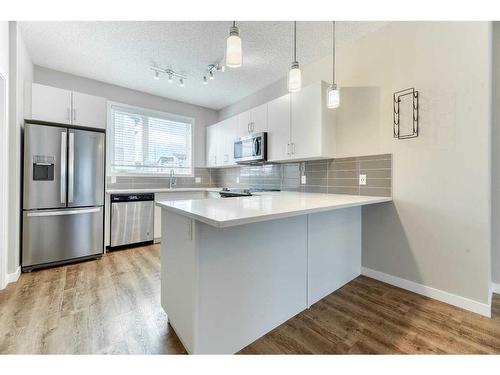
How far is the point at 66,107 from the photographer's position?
9.55 feet

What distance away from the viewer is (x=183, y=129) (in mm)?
4594

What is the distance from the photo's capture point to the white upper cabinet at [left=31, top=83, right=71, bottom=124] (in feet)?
9.01

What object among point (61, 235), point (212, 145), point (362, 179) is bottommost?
point (61, 235)

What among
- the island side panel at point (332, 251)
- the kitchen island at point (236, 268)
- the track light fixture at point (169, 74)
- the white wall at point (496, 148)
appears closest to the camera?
the kitchen island at point (236, 268)

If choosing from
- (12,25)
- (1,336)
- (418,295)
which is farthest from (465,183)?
(12,25)

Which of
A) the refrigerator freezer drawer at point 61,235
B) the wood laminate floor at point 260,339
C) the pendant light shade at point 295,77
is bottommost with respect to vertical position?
the wood laminate floor at point 260,339

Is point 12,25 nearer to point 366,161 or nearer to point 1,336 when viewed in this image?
point 1,336

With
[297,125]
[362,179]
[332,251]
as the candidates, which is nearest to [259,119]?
[297,125]

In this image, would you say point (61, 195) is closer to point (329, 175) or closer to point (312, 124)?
point (312, 124)

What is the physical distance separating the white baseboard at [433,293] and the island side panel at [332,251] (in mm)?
195

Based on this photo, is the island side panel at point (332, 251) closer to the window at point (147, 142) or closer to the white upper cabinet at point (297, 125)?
the white upper cabinet at point (297, 125)

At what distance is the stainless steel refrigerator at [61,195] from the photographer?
2586mm

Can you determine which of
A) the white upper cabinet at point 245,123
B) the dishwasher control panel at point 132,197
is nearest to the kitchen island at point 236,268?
the white upper cabinet at point 245,123

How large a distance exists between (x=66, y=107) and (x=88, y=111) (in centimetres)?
23
